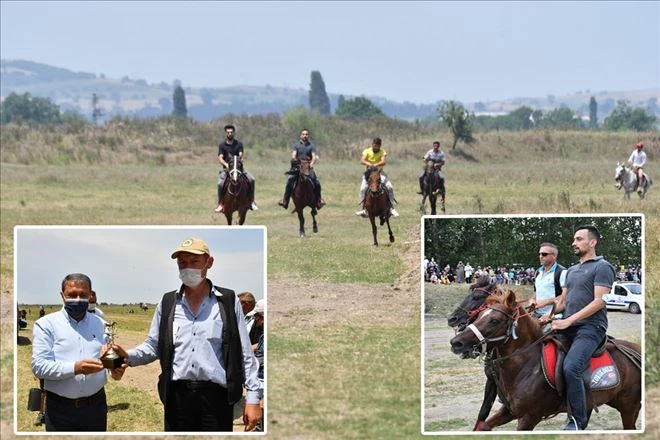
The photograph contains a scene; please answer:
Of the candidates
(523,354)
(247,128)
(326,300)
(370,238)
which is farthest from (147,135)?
(523,354)

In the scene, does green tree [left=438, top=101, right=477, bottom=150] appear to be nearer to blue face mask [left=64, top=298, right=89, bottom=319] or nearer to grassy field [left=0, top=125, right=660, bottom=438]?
grassy field [left=0, top=125, right=660, bottom=438]

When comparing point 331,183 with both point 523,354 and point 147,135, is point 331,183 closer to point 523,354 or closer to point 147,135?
point 147,135

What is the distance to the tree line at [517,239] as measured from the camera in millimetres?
10141

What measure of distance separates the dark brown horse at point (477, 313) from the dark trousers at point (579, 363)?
54 centimetres

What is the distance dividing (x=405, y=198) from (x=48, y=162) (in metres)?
27.2

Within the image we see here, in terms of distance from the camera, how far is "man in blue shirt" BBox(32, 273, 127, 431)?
9.35m

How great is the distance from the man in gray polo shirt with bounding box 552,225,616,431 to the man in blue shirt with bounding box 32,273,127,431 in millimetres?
2999

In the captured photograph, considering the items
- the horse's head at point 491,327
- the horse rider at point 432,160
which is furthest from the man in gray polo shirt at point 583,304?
the horse rider at point 432,160

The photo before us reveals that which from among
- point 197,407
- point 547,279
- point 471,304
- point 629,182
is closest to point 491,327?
point 471,304

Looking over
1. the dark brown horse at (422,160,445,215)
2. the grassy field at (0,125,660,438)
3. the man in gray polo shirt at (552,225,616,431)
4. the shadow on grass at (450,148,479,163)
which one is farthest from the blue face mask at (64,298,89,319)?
the shadow on grass at (450,148,479,163)

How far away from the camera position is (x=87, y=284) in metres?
9.53

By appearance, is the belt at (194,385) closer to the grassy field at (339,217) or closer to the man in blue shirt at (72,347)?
the man in blue shirt at (72,347)

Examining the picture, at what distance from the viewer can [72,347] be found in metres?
9.38

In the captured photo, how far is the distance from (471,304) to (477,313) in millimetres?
166
